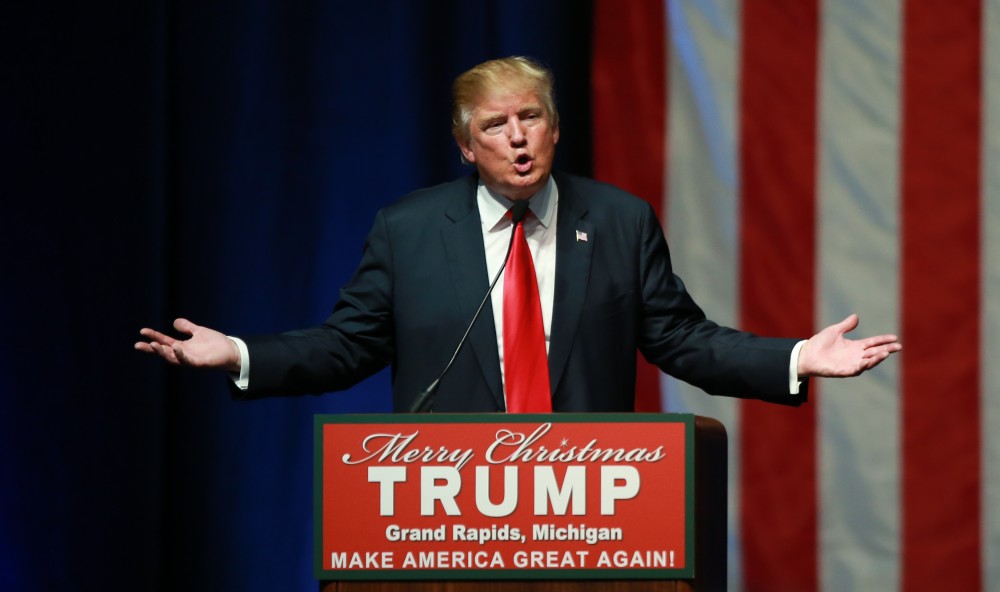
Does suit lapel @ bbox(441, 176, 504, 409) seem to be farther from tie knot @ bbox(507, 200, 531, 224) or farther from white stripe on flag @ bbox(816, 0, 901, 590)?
white stripe on flag @ bbox(816, 0, 901, 590)

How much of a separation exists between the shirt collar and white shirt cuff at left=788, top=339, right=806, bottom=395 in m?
0.49

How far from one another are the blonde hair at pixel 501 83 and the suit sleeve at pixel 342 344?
24cm

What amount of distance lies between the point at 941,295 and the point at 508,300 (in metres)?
1.47

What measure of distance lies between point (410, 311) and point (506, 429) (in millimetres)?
664

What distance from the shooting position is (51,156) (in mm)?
3131

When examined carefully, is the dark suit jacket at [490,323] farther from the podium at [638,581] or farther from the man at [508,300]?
the podium at [638,581]

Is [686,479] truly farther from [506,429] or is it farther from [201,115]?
[201,115]

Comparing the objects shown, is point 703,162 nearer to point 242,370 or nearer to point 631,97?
point 631,97

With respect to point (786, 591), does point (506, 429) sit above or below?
above

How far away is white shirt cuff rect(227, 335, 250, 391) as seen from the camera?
2.08 metres

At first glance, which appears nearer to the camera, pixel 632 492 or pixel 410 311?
pixel 632 492

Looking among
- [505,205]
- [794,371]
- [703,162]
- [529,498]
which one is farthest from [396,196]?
[529,498]

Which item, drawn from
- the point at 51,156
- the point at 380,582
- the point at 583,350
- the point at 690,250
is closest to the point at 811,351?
the point at 583,350

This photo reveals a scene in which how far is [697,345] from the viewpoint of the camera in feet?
7.32
